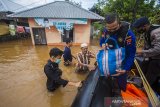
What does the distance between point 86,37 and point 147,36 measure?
1117 cm

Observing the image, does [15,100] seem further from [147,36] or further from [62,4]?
[62,4]

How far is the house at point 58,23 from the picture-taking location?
1327cm

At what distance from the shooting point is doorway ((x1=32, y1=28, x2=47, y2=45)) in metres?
13.9

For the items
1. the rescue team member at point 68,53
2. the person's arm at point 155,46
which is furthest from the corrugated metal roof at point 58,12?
the person's arm at point 155,46

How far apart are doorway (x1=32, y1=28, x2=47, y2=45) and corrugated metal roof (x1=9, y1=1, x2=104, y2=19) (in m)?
1.27

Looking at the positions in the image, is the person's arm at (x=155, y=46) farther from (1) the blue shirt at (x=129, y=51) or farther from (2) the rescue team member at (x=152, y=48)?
(1) the blue shirt at (x=129, y=51)

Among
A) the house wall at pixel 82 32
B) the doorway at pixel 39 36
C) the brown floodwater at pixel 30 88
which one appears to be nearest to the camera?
the brown floodwater at pixel 30 88

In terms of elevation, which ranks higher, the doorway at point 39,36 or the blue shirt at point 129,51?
the blue shirt at point 129,51

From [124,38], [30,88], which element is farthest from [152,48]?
[30,88]

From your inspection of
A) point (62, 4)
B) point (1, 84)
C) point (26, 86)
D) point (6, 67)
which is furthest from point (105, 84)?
point (62, 4)

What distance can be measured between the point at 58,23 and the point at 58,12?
1093 millimetres

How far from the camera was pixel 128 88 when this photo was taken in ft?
9.67

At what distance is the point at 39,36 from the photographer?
14031mm

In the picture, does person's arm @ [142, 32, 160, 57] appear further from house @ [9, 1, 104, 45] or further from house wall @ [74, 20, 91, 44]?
house wall @ [74, 20, 91, 44]
